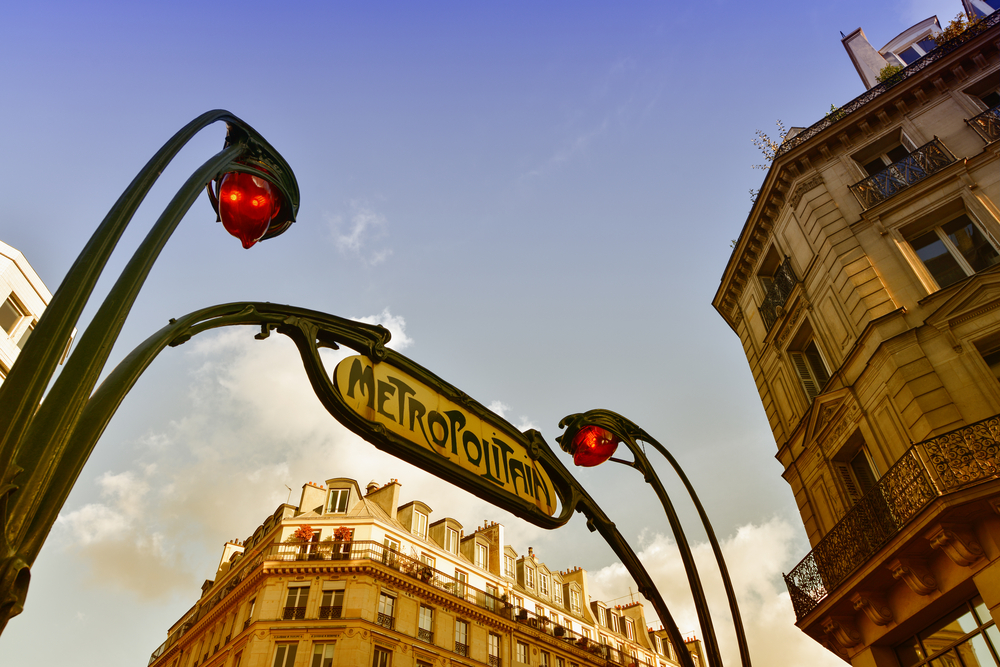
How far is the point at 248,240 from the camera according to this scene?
131 inches

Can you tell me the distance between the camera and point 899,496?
31.6ft

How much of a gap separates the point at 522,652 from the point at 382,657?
1019 centimetres

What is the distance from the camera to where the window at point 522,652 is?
36.7m

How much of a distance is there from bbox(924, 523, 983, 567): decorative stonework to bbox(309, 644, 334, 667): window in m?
28.2

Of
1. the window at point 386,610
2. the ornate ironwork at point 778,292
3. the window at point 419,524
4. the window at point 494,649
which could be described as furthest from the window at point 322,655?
the ornate ironwork at point 778,292

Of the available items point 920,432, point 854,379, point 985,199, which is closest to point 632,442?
point 920,432

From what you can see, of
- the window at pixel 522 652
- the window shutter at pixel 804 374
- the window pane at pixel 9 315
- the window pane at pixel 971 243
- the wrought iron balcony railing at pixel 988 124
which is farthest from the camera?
the window at pixel 522 652

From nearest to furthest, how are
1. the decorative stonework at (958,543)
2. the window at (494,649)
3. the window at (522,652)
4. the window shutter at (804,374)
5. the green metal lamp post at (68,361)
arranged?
1. the green metal lamp post at (68,361)
2. the decorative stonework at (958,543)
3. the window shutter at (804,374)
4. the window at (494,649)
5. the window at (522,652)

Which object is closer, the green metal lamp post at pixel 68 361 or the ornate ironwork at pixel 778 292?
the green metal lamp post at pixel 68 361

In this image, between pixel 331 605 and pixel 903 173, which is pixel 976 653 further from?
pixel 331 605

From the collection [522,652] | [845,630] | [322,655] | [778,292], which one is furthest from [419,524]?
[845,630]

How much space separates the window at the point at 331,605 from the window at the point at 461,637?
7.23 m

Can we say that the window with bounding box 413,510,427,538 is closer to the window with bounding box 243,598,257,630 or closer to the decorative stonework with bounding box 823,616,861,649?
the window with bounding box 243,598,257,630

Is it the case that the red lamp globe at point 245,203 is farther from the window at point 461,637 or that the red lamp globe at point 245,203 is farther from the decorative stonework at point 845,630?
the window at point 461,637
